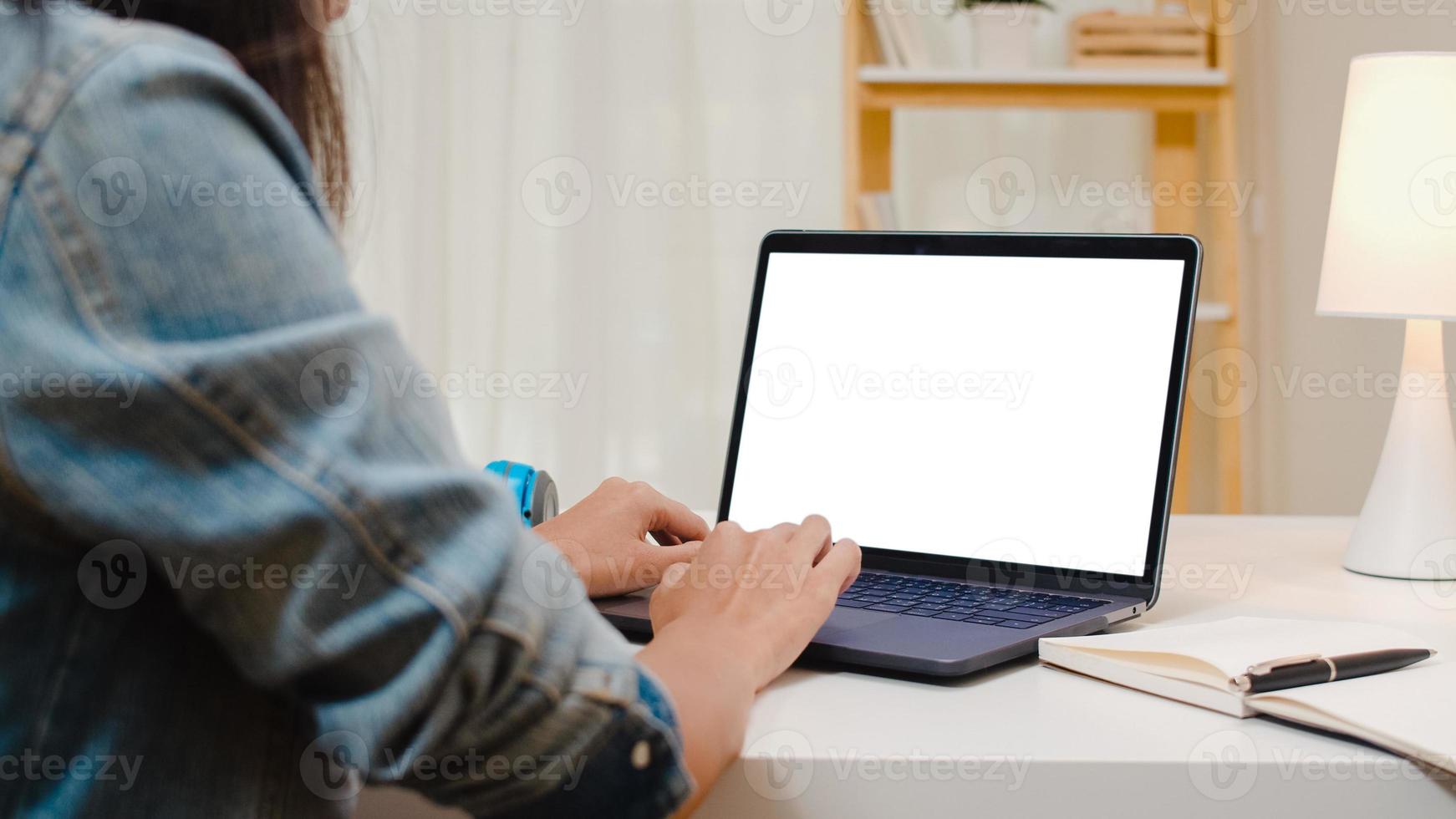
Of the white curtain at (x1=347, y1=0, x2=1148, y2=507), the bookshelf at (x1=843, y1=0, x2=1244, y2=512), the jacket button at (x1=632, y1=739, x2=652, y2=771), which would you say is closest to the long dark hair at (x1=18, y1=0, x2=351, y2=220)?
the jacket button at (x1=632, y1=739, x2=652, y2=771)

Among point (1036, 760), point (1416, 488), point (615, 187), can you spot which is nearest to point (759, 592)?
point (1036, 760)

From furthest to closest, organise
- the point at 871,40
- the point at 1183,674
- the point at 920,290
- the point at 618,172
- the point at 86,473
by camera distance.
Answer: the point at 618,172
the point at 871,40
the point at 920,290
the point at 1183,674
the point at 86,473

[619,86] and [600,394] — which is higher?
[619,86]

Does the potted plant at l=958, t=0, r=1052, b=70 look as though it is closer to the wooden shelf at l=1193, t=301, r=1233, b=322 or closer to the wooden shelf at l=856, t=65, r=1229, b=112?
the wooden shelf at l=856, t=65, r=1229, b=112

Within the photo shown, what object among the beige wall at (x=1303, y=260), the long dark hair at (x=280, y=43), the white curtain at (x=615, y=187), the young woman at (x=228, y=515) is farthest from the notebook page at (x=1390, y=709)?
the white curtain at (x=615, y=187)

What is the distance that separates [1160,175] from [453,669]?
7.19 ft

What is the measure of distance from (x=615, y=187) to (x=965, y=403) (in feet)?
5.67

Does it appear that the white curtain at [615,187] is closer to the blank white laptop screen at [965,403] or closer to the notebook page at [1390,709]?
the blank white laptop screen at [965,403]

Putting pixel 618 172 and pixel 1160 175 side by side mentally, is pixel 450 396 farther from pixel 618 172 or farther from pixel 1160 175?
pixel 1160 175

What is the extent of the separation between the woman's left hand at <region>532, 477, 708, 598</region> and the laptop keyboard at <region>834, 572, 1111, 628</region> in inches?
4.6

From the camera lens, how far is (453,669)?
394 mm

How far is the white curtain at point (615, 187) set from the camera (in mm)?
2482

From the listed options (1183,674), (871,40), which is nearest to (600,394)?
(871,40)

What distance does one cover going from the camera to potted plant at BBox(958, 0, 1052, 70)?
2.17 m
